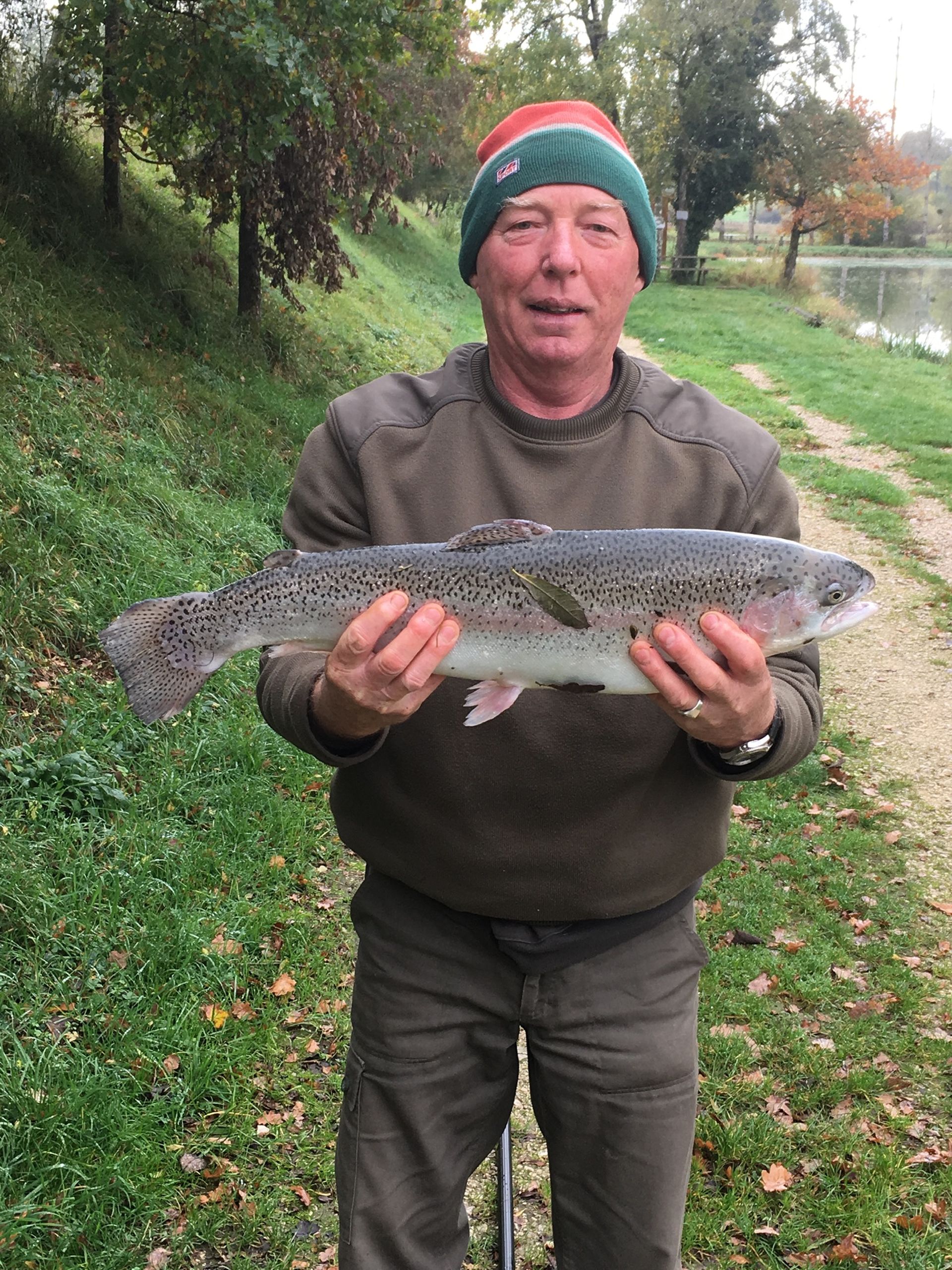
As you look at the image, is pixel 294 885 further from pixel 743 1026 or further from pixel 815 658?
pixel 815 658

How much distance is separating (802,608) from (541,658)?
669 millimetres

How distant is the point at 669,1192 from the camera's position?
2.51 meters

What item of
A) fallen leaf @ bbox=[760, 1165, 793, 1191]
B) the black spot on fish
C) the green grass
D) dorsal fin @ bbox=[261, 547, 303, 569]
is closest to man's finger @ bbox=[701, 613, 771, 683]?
the black spot on fish

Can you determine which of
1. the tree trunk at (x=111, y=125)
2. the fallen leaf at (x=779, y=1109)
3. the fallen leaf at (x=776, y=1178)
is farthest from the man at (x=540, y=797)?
the tree trunk at (x=111, y=125)

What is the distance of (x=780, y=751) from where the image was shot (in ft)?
7.80

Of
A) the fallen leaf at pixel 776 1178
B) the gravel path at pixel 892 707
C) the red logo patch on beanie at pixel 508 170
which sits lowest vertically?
the fallen leaf at pixel 776 1178

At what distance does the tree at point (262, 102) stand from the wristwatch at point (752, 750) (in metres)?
8.27

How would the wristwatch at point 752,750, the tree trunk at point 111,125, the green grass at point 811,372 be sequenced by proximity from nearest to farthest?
the wristwatch at point 752,750
the tree trunk at point 111,125
the green grass at point 811,372

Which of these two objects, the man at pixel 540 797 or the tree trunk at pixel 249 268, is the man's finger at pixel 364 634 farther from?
the tree trunk at pixel 249 268

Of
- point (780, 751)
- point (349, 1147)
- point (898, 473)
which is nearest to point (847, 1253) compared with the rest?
point (349, 1147)

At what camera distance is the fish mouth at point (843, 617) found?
2510 millimetres

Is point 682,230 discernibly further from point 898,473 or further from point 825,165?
point 898,473

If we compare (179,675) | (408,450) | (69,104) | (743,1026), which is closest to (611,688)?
(408,450)

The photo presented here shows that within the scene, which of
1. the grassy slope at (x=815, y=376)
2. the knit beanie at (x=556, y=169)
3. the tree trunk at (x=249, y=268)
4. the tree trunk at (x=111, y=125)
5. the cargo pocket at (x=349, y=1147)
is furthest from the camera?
the grassy slope at (x=815, y=376)
